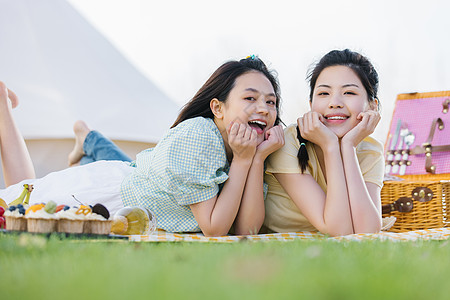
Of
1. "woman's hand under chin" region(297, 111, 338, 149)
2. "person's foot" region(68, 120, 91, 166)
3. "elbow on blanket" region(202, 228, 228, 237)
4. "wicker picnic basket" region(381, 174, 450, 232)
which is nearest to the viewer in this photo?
"elbow on blanket" region(202, 228, 228, 237)

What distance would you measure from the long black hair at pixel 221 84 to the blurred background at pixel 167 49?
184 cm

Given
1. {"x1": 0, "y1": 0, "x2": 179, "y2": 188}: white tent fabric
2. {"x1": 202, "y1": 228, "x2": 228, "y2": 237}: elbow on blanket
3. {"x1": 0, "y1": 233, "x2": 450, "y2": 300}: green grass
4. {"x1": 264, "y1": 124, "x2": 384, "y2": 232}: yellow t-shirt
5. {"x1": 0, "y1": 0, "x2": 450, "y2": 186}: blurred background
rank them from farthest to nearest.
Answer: {"x1": 0, "y1": 0, "x2": 450, "y2": 186}: blurred background → {"x1": 0, "y1": 0, "x2": 179, "y2": 188}: white tent fabric → {"x1": 264, "y1": 124, "x2": 384, "y2": 232}: yellow t-shirt → {"x1": 202, "y1": 228, "x2": 228, "y2": 237}: elbow on blanket → {"x1": 0, "y1": 233, "x2": 450, "y2": 300}: green grass

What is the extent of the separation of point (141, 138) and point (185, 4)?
15.2 ft

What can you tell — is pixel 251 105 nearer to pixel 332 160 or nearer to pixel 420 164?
pixel 332 160

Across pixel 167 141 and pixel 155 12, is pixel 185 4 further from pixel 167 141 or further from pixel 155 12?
pixel 167 141

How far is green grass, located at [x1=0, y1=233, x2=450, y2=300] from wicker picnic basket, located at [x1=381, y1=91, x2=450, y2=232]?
1.30 metres

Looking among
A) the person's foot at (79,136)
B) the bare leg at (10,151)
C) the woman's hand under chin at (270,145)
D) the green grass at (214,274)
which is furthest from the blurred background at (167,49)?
the green grass at (214,274)

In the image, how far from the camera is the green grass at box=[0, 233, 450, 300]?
0.48 m

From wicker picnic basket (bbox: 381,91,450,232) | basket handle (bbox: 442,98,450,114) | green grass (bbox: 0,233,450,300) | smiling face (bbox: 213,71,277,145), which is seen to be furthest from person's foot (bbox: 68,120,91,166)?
green grass (bbox: 0,233,450,300)

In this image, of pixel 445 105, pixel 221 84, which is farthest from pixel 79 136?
pixel 445 105

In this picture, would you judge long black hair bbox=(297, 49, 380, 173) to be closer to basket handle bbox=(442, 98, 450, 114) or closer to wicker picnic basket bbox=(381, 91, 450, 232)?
wicker picnic basket bbox=(381, 91, 450, 232)

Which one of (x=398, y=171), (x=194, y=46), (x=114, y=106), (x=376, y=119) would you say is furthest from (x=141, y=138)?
(x=194, y=46)

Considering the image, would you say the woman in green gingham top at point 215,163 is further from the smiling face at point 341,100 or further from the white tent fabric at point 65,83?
the white tent fabric at point 65,83

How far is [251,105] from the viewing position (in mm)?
1658
